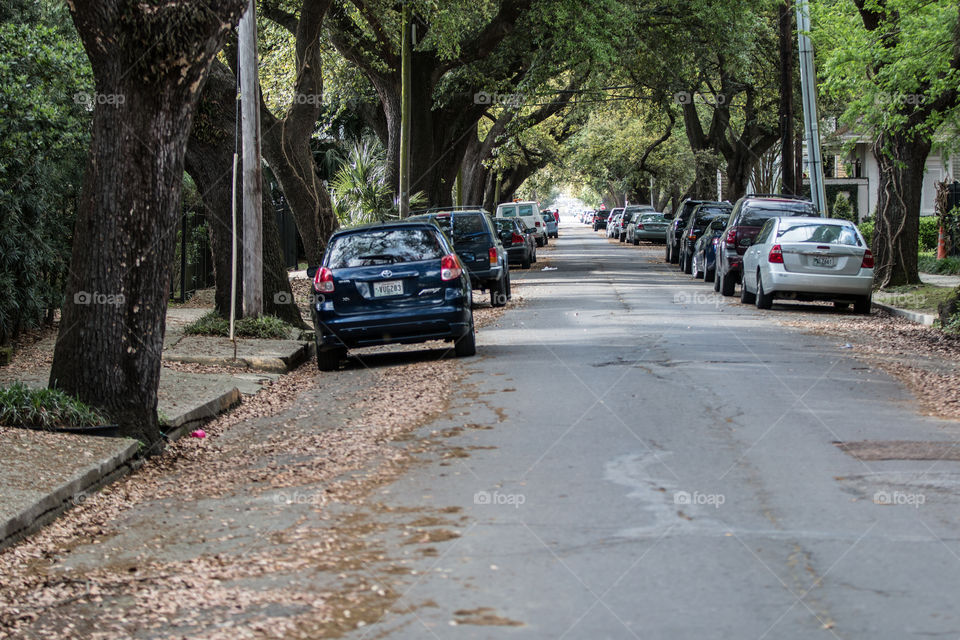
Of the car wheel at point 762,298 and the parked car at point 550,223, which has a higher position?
the parked car at point 550,223

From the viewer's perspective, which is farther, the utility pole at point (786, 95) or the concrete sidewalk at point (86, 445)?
the utility pole at point (786, 95)

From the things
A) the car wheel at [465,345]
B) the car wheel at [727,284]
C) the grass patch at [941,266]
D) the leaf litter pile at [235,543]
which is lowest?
the leaf litter pile at [235,543]

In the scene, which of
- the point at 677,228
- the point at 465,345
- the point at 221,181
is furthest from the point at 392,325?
the point at 677,228

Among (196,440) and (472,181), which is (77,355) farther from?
(472,181)

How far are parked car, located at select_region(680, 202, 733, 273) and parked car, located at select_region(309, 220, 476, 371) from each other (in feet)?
61.4

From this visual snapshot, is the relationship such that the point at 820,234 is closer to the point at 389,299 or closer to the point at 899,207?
the point at 899,207

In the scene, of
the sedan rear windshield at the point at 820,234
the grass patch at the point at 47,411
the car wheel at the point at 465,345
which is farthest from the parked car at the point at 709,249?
the grass patch at the point at 47,411

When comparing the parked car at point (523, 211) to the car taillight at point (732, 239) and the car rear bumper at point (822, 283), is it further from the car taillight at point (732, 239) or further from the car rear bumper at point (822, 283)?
the car rear bumper at point (822, 283)

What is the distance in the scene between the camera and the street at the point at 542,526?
520cm

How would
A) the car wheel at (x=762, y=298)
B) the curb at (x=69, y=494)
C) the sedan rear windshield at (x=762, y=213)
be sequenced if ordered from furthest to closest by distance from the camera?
the sedan rear windshield at (x=762, y=213) < the car wheel at (x=762, y=298) < the curb at (x=69, y=494)

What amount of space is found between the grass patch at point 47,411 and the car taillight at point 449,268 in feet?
18.1

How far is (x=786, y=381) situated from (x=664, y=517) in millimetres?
5441

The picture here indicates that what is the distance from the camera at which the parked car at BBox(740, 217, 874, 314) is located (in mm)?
19531

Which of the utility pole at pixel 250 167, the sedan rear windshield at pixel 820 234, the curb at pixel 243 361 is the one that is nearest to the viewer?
the curb at pixel 243 361
